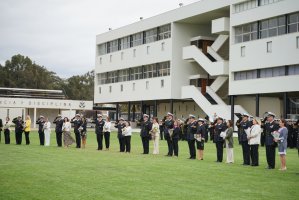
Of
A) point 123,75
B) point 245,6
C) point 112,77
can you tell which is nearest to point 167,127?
point 245,6

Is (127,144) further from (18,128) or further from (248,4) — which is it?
(248,4)

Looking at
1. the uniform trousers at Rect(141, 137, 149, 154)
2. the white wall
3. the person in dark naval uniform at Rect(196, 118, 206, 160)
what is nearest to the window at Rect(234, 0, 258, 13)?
the white wall

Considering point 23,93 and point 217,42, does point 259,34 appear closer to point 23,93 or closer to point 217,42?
point 217,42

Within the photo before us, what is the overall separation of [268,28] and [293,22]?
3114 mm

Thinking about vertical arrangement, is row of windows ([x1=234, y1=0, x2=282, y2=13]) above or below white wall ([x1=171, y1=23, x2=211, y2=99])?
above

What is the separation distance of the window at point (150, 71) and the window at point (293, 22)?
899 inches

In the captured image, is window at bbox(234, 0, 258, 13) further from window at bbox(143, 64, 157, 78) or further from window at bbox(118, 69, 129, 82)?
window at bbox(118, 69, 129, 82)

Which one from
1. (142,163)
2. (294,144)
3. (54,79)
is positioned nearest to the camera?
(142,163)

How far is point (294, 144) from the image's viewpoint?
37.0m

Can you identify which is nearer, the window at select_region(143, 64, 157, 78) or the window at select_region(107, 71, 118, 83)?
the window at select_region(143, 64, 157, 78)

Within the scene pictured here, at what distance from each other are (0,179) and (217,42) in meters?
42.4

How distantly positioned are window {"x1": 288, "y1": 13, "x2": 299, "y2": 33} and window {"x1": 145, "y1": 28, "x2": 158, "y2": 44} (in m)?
22.5

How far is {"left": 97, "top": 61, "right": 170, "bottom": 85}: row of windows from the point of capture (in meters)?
63.0

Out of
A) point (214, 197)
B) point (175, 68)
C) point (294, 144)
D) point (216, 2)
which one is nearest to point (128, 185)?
point (214, 197)
